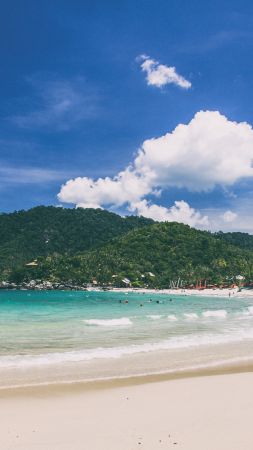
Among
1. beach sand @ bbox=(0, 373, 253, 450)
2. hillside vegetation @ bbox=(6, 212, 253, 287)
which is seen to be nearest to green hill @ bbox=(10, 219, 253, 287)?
hillside vegetation @ bbox=(6, 212, 253, 287)

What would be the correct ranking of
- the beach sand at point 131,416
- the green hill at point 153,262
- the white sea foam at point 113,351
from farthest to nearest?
the green hill at point 153,262 → the white sea foam at point 113,351 → the beach sand at point 131,416

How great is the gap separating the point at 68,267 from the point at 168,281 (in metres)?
42.4

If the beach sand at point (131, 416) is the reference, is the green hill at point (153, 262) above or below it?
above

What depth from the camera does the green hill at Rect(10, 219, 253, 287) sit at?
168 metres

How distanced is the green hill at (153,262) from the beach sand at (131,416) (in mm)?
151613

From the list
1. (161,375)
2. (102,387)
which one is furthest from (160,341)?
(102,387)

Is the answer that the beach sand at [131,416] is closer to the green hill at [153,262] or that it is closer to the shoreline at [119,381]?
the shoreline at [119,381]

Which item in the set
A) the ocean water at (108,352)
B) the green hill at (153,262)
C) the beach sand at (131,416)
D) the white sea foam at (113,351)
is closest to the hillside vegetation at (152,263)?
the green hill at (153,262)

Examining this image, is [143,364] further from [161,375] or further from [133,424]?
[133,424]

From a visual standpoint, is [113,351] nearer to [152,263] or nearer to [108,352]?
[108,352]

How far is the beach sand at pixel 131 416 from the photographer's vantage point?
320 inches

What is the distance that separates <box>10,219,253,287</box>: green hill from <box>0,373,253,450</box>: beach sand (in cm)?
15161

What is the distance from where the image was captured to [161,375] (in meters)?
14.7

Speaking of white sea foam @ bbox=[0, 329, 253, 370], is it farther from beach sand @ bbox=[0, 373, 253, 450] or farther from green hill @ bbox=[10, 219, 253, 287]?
green hill @ bbox=[10, 219, 253, 287]
